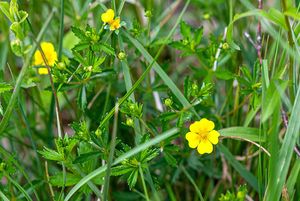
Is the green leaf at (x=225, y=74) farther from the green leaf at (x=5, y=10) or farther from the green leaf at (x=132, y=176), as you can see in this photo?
the green leaf at (x=5, y=10)

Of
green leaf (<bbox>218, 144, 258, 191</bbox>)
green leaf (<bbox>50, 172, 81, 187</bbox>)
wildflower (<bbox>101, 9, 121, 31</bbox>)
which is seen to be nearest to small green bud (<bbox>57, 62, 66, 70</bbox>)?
wildflower (<bbox>101, 9, 121, 31</bbox>)

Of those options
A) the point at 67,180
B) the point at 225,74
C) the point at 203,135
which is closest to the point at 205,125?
the point at 203,135

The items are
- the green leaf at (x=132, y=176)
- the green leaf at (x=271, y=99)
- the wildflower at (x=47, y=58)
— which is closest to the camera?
the green leaf at (x=271, y=99)

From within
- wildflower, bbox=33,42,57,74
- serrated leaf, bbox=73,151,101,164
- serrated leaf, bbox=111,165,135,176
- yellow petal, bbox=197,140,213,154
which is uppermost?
wildflower, bbox=33,42,57,74

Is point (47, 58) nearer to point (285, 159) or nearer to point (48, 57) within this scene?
point (48, 57)

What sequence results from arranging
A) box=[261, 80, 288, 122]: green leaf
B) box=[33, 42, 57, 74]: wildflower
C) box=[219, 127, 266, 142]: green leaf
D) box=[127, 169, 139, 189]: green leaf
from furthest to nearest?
box=[33, 42, 57, 74]: wildflower, box=[219, 127, 266, 142]: green leaf, box=[127, 169, 139, 189]: green leaf, box=[261, 80, 288, 122]: green leaf

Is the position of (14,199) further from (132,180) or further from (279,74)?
(279,74)

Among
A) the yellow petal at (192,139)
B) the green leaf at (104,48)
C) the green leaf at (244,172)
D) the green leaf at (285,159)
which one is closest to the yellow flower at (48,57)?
the green leaf at (104,48)

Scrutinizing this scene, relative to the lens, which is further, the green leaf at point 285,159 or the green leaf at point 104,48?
the green leaf at point 104,48

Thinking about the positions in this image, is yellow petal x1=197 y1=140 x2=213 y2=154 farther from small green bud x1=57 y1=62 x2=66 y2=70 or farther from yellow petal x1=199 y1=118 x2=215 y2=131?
small green bud x1=57 y1=62 x2=66 y2=70
